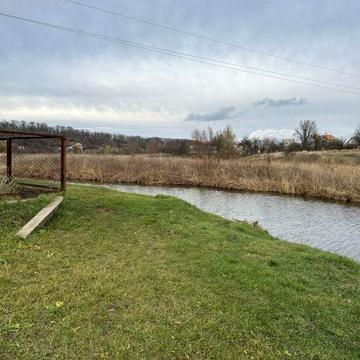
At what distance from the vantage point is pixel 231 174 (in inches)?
844

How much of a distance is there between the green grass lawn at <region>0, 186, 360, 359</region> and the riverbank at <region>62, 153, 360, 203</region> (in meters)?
12.8

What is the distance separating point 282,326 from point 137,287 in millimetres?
1407

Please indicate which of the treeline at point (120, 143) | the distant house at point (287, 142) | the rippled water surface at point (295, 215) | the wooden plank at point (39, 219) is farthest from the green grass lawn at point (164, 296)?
the distant house at point (287, 142)

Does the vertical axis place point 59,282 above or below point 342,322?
above

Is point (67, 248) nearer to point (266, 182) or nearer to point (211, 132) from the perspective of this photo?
point (266, 182)

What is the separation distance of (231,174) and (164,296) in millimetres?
18284

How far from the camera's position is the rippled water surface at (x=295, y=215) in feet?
30.8

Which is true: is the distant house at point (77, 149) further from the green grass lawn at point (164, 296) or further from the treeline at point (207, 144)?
the green grass lawn at point (164, 296)

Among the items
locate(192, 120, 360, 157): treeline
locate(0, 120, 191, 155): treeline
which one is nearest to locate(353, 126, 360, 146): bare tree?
locate(192, 120, 360, 157): treeline

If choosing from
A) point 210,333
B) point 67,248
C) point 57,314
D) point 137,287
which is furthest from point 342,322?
point 67,248

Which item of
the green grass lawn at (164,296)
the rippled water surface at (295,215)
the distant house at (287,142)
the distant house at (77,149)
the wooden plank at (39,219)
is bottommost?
the rippled water surface at (295,215)

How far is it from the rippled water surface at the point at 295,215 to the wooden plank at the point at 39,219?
5.92 m

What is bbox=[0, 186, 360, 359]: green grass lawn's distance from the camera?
269cm

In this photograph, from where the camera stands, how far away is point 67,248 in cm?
470
